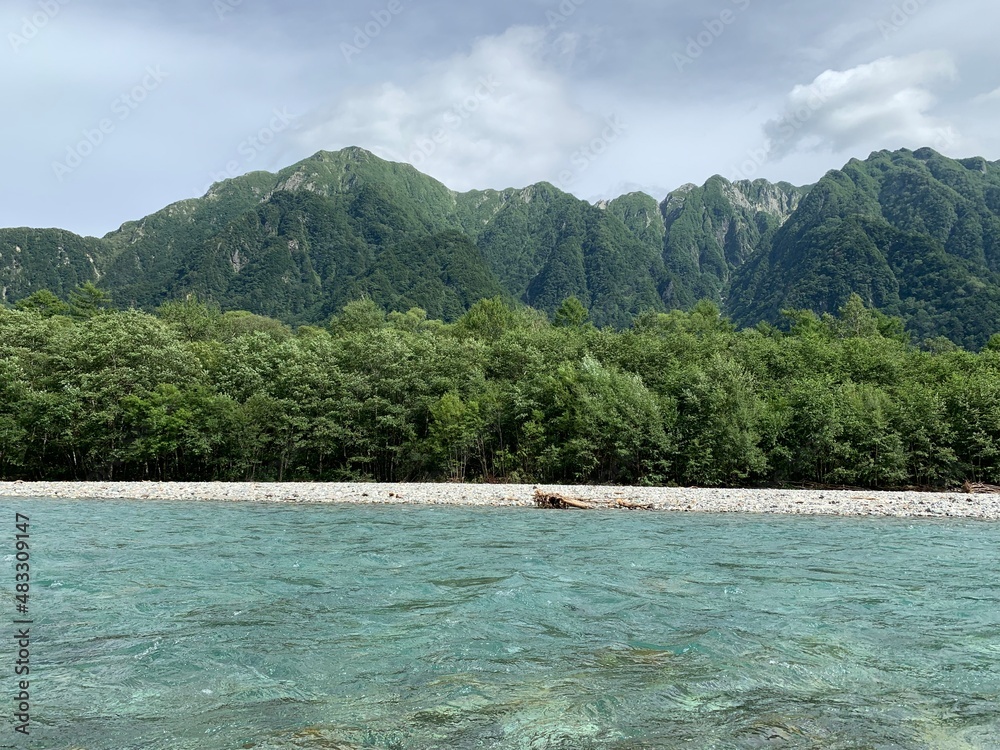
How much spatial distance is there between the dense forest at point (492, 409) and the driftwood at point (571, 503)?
14.0 meters

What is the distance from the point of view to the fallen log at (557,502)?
113 feet

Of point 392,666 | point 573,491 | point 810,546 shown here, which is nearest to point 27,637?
point 392,666

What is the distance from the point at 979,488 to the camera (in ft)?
139

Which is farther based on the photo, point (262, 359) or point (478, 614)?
point (262, 359)

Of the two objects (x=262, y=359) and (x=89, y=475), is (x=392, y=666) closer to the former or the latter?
(x=262, y=359)

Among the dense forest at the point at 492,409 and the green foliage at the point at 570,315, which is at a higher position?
the green foliage at the point at 570,315

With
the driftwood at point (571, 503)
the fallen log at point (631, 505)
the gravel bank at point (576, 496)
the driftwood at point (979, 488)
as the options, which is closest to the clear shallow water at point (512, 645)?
the gravel bank at point (576, 496)

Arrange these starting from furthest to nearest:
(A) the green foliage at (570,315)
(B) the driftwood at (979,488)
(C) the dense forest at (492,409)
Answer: (A) the green foliage at (570,315), (C) the dense forest at (492,409), (B) the driftwood at (979,488)

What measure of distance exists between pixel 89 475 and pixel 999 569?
64.5 m

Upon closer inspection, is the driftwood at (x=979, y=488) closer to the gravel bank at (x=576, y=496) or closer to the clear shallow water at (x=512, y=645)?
the gravel bank at (x=576, y=496)

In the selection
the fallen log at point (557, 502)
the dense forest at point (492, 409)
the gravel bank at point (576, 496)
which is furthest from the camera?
the dense forest at point (492, 409)

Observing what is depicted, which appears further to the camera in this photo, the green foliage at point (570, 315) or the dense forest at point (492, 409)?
the green foliage at point (570, 315)

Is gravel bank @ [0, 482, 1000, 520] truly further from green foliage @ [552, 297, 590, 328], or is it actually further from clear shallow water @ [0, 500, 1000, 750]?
green foliage @ [552, 297, 590, 328]

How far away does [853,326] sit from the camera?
10394 centimetres
